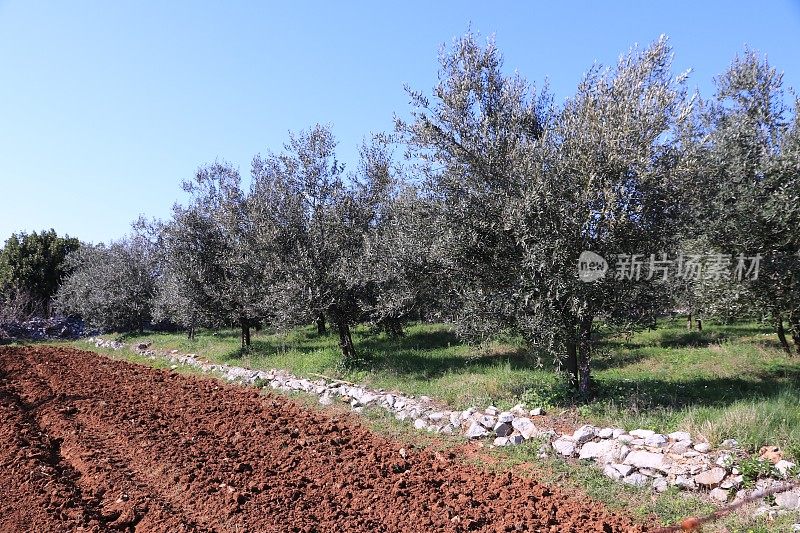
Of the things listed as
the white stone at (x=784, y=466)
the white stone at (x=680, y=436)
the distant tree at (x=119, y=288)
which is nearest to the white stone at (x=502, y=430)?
the white stone at (x=680, y=436)

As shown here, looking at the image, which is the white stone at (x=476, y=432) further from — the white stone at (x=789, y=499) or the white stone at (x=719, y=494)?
the white stone at (x=789, y=499)

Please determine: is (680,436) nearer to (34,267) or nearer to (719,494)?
(719,494)

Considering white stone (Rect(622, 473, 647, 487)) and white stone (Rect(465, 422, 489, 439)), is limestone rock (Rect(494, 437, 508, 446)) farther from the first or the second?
white stone (Rect(622, 473, 647, 487))

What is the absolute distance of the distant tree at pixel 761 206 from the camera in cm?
1304

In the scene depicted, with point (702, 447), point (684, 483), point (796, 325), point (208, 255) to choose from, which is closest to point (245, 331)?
point (208, 255)

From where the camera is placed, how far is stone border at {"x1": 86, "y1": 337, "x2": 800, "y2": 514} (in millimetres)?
6098

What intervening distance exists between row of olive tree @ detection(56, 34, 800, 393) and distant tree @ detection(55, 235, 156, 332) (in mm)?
16376

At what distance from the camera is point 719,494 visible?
19.8ft

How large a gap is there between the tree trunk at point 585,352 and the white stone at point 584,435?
7.80ft

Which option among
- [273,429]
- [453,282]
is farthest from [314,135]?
[273,429]

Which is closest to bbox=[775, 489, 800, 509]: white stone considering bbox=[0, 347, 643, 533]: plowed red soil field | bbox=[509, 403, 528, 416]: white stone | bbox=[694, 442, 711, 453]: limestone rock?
bbox=[694, 442, 711, 453]: limestone rock

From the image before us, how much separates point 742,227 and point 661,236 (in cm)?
609

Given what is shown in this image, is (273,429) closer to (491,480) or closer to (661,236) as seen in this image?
(491,480)

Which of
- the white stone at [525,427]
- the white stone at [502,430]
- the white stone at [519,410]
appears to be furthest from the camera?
the white stone at [519,410]
